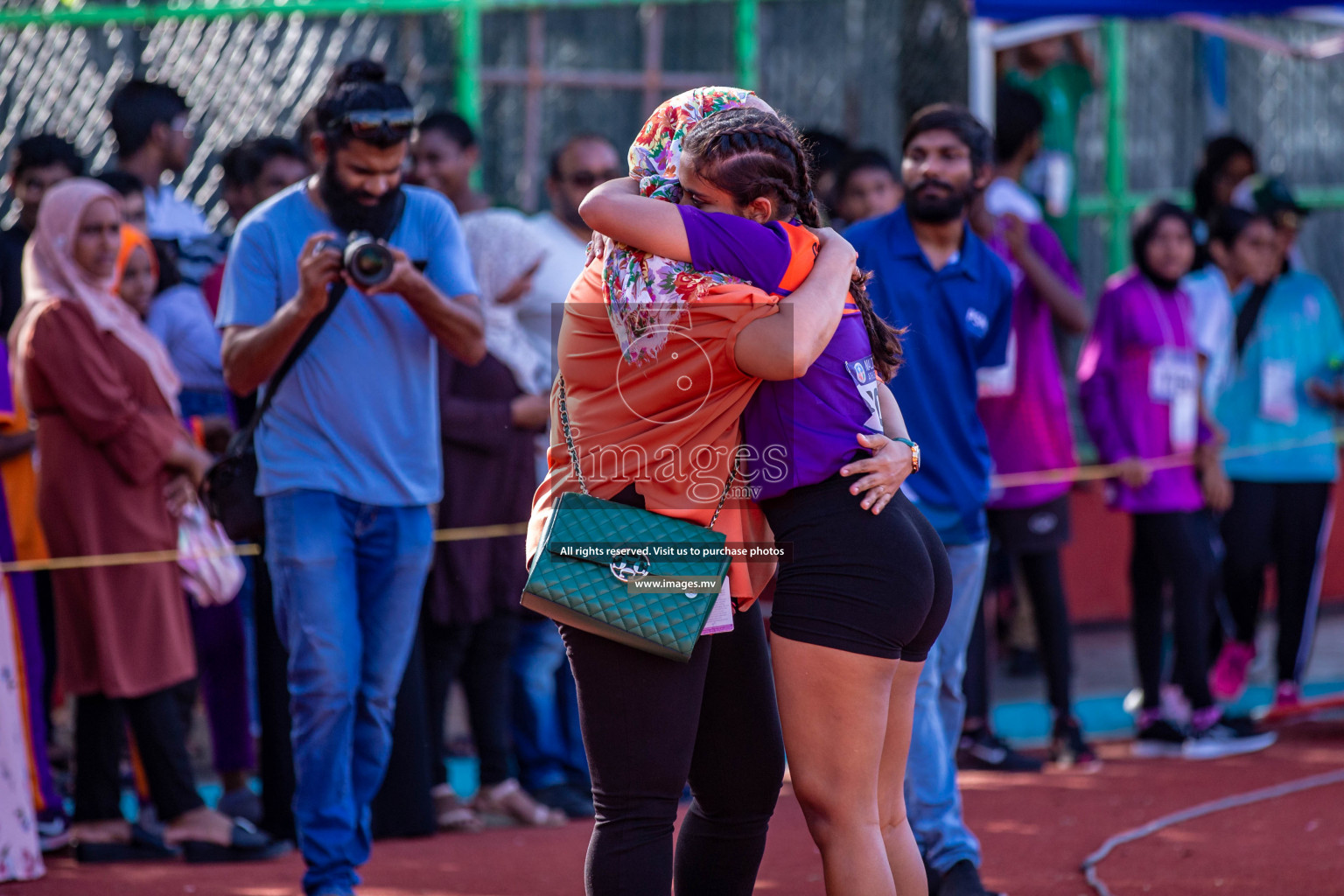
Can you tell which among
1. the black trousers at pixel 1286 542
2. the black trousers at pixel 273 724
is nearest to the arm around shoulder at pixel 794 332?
the black trousers at pixel 273 724

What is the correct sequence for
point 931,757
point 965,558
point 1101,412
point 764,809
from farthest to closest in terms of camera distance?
point 1101,412
point 965,558
point 931,757
point 764,809

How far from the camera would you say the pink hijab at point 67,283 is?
520 centimetres

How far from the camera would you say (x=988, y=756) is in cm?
649

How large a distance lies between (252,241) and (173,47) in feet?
10.9

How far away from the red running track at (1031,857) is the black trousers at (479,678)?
0.32 metres

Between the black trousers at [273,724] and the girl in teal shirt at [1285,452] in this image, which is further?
the girl in teal shirt at [1285,452]

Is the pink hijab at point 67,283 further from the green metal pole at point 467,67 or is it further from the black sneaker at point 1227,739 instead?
the black sneaker at point 1227,739

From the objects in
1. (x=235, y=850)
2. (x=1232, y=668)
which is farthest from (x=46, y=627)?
(x=1232, y=668)

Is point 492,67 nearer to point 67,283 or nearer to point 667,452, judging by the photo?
point 67,283

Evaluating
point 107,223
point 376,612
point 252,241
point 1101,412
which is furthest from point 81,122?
point 1101,412

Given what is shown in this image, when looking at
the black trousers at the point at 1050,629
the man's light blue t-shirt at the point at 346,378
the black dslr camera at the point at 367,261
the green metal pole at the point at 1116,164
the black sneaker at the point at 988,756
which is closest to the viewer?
the black dslr camera at the point at 367,261

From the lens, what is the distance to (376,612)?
4547mm

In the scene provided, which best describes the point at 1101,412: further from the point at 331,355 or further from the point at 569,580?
the point at 569,580

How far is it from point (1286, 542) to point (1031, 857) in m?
2.90
